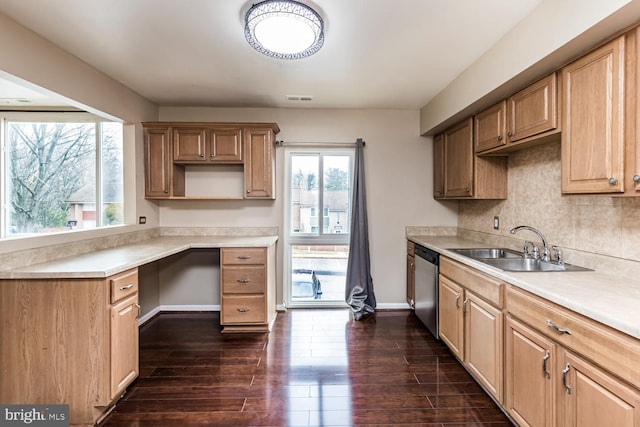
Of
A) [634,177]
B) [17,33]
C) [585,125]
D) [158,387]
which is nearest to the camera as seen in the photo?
[634,177]

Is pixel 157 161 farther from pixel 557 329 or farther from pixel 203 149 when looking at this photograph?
pixel 557 329

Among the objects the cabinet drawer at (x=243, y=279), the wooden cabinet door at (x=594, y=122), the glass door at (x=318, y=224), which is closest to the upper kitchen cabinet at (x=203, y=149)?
the glass door at (x=318, y=224)

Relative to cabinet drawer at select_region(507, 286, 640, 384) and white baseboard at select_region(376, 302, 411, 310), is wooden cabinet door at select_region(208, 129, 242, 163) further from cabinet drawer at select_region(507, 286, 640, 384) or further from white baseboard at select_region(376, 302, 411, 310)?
cabinet drawer at select_region(507, 286, 640, 384)

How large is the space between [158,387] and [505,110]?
11.0 feet

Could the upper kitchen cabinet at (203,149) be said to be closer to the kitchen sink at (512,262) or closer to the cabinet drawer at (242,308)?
the cabinet drawer at (242,308)

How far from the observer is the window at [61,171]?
3.25 m

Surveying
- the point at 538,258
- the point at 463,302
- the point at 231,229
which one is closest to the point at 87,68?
the point at 231,229

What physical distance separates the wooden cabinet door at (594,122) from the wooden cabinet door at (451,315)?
1147 millimetres

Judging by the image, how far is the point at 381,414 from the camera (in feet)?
6.53

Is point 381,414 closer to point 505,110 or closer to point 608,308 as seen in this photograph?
point 608,308

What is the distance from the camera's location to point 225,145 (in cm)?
348

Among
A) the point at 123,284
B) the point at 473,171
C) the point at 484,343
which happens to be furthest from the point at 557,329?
the point at 123,284

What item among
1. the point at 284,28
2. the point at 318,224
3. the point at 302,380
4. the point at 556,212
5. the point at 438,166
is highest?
the point at 284,28

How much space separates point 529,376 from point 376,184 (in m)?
2.60
